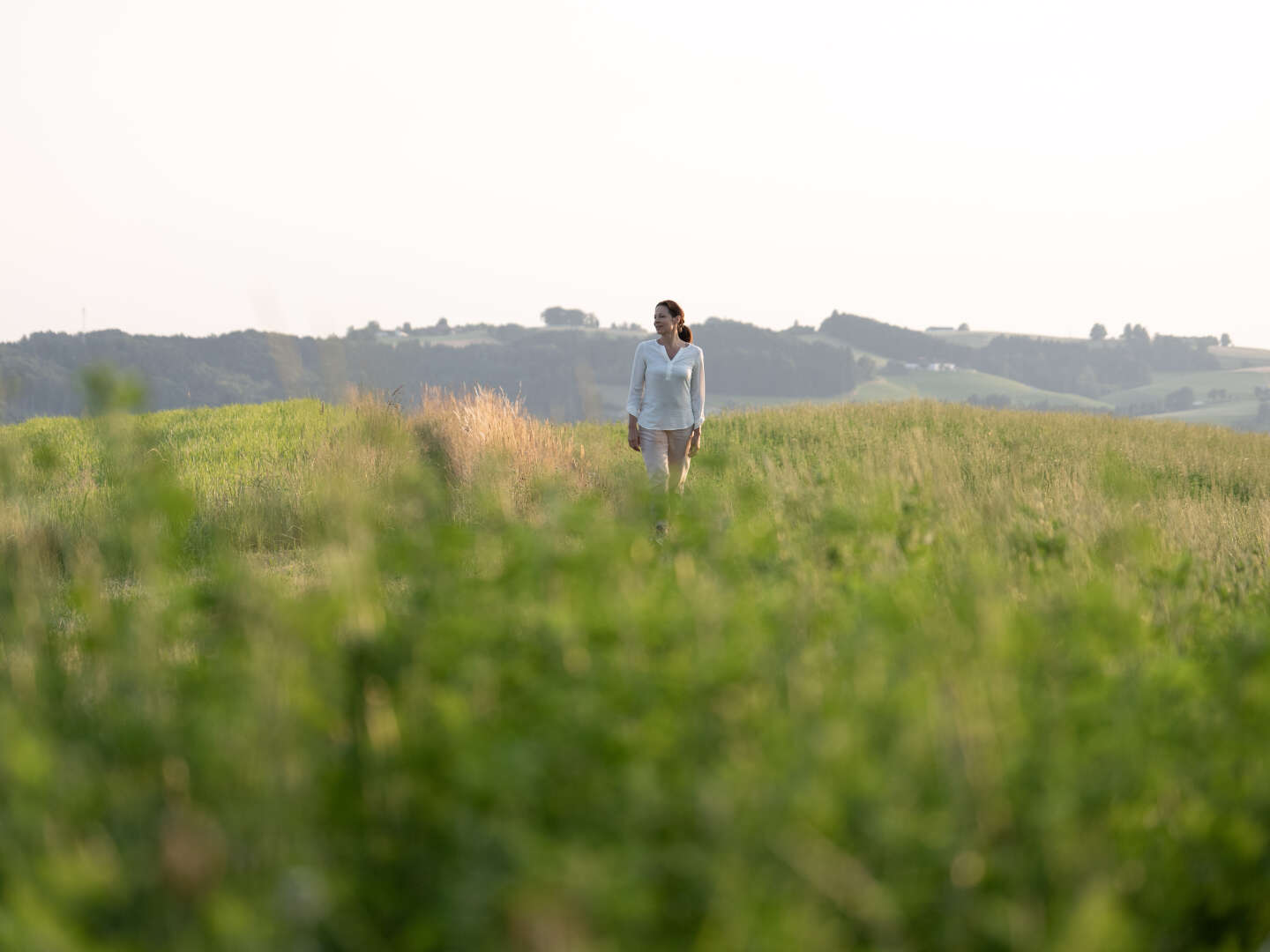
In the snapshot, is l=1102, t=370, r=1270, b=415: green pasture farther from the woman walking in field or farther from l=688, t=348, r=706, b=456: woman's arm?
the woman walking in field

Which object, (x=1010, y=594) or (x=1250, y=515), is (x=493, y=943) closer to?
(x=1010, y=594)

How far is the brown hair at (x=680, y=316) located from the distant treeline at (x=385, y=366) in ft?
2.64

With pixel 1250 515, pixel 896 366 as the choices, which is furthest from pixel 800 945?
pixel 896 366

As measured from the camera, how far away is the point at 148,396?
2.23m

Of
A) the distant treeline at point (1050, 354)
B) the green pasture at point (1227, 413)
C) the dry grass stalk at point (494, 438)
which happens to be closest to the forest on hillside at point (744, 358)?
the distant treeline at point (1050, 354)

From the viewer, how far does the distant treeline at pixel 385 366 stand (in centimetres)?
329

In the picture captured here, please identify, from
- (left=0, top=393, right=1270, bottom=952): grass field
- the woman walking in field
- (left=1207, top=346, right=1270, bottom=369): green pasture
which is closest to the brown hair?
the woman walking in field

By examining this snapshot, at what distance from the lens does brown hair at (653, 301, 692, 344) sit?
729 cm

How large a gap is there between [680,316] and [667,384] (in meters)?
0.57

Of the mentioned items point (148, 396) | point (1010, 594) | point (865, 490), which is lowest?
point (1010, 594)

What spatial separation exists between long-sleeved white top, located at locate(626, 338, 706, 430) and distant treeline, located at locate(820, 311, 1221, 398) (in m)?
148

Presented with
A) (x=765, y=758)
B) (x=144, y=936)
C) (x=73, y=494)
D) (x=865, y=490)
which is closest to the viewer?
(x=144, y=936)

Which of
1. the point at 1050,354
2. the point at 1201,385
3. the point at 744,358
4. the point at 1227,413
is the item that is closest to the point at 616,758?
the point at 744,358

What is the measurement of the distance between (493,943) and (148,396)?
5.03 ft
